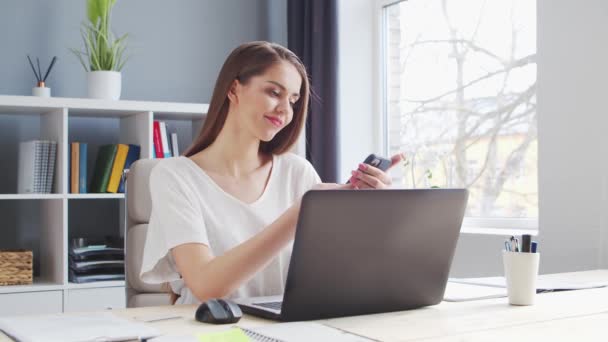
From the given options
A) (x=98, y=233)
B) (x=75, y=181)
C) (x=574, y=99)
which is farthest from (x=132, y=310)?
(x=98, y=233)

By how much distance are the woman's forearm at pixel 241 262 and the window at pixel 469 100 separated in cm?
162

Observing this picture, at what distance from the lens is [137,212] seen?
2.06 metres

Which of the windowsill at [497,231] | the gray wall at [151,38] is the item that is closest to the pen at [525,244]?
the windowsill at [497,231]

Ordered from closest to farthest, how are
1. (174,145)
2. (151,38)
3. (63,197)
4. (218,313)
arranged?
(218,313)
(63,197)
(174,145)
(151,38)

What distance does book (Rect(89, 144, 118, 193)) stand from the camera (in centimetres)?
315

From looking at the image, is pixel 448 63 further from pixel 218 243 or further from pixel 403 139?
pixel 218 243

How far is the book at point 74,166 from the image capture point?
10.1 ft

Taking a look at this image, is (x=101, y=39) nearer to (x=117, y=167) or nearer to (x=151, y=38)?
(x=151, y=38)

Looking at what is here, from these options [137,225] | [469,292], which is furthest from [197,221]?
[469,292]

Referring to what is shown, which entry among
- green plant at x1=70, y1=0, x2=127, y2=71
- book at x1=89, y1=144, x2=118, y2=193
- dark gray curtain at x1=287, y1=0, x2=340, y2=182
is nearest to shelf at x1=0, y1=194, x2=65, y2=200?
book at x1=89, y1=144, x2=118, y2=193

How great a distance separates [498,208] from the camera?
298 centimetres

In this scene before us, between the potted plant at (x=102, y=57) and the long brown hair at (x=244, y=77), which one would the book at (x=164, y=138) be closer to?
the potted plant at (x=102, y=57)

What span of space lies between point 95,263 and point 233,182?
1399mm

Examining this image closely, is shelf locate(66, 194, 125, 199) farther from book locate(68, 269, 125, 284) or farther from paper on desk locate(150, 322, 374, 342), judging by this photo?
paper on desk locate(150, 322, 374, 342)
